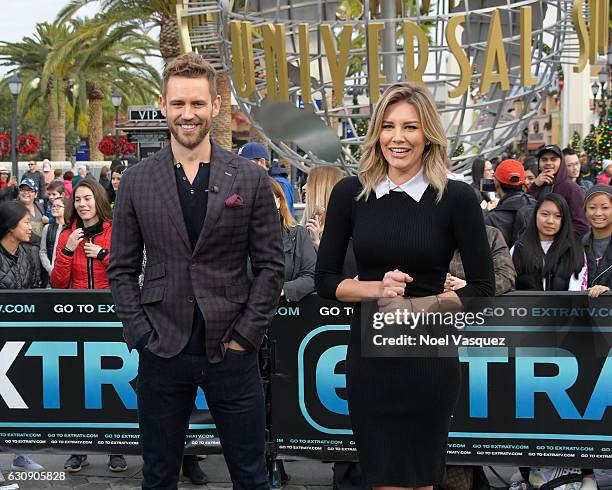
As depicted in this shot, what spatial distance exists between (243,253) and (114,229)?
1.47 feet

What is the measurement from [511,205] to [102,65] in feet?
80.6

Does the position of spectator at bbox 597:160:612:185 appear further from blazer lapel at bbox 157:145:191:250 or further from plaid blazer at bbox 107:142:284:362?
blazer lapel at bbox 157:145:191:250

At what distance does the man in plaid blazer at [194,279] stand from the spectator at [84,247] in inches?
87.3

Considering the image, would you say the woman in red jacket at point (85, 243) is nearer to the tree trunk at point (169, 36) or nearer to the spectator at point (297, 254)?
the spectator at point (297, 254)

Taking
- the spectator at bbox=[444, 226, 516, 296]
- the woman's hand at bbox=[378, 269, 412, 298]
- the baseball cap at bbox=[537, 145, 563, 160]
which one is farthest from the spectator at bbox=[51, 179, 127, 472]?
the baseball cap at bbox=[537, 145, 563, 160]

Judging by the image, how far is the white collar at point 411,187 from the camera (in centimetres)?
261

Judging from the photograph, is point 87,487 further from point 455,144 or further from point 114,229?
point 455,144

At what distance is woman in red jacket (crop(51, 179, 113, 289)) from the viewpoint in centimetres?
513

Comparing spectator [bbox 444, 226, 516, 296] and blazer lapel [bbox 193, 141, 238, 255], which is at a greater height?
blazer lapel [bbox 193, 141, 238, 255]

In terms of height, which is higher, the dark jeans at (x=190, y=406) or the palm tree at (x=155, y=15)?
the palm tree at (x=155, y=15)

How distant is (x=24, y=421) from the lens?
15.4 ft

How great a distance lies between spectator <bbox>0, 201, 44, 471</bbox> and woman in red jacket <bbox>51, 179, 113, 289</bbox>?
0.20 m

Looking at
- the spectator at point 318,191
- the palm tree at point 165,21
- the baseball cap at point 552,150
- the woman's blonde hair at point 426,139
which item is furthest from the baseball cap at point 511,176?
the palm tree at point 165,21

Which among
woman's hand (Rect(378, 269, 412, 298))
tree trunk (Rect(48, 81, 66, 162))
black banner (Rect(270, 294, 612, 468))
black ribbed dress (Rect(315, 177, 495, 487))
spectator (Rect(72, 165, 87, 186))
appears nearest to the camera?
woman's hand (Rect(378, 269, 412, 298))
